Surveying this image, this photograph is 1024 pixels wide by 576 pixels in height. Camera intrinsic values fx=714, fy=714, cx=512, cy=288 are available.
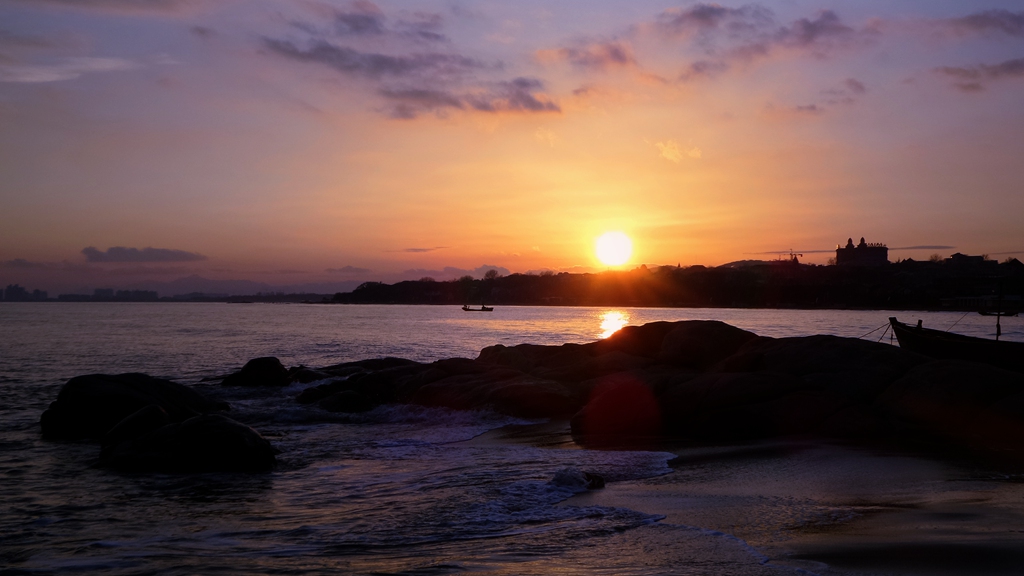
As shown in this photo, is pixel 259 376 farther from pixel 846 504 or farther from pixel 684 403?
pixel 846 504

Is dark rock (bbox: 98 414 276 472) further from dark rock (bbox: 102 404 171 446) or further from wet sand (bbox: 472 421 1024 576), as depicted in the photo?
wet sand (bbox: 472 421 1024 576)

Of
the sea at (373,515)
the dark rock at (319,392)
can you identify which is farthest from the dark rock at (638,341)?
the dark rock at (319,392)

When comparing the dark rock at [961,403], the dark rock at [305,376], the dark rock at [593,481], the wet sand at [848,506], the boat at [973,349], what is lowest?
Result: the dark rock at [305,376]

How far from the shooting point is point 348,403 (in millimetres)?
19312

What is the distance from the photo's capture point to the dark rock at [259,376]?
25.9 meters

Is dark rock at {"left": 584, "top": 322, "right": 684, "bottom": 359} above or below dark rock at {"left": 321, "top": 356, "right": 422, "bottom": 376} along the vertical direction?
above

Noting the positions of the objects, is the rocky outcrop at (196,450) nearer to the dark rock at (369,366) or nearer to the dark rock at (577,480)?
the dark rock at (577,480)

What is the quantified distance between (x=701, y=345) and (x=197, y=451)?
13.6 metres

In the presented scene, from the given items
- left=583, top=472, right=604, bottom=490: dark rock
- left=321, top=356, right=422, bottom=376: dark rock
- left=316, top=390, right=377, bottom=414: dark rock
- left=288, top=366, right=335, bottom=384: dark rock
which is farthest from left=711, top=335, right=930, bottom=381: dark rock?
left=288, top=366, right=335, bottom=384: dark rock

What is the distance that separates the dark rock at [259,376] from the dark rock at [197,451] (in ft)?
46.8

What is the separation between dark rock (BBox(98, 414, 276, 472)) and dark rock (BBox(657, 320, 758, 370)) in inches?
475

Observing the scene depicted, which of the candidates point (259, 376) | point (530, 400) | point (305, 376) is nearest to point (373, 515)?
point (530, 400)

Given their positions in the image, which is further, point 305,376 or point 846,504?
point 305,376

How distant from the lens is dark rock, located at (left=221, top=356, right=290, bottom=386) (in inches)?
1021
